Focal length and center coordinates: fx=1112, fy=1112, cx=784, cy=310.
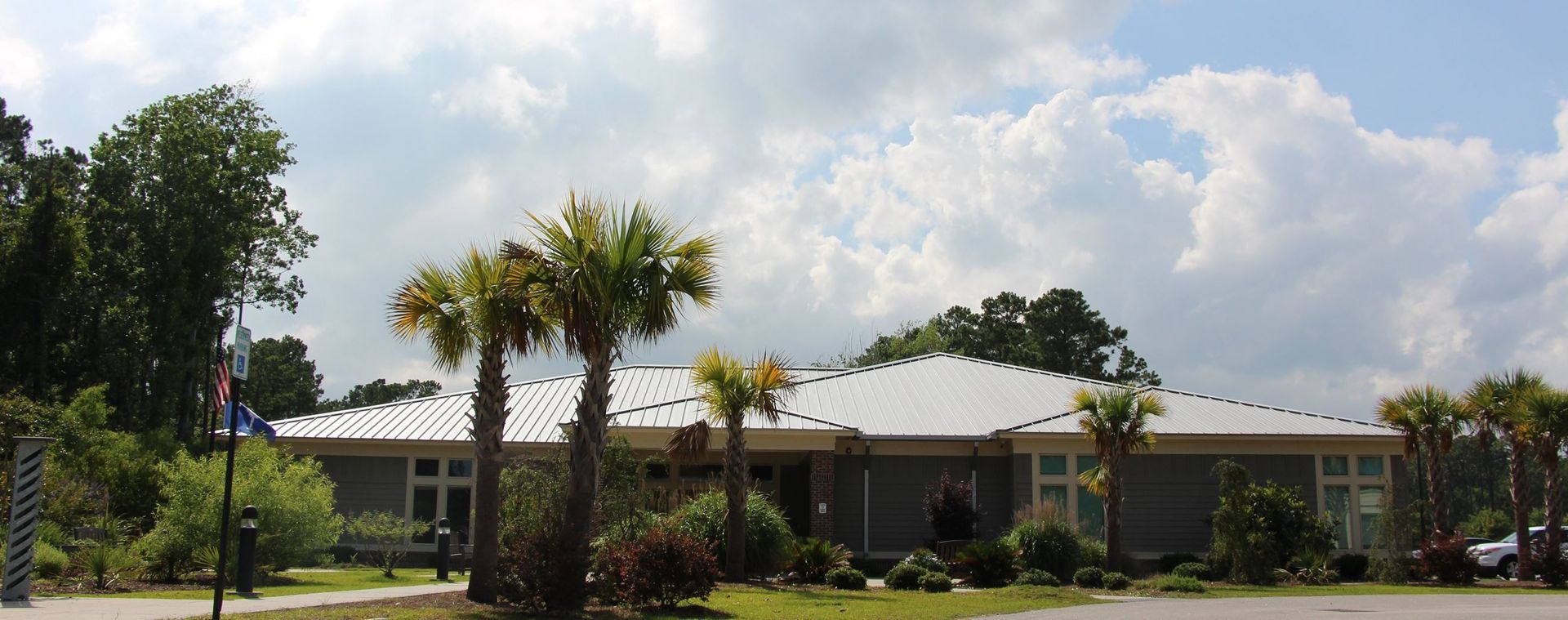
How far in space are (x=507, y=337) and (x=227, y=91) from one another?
111 feet

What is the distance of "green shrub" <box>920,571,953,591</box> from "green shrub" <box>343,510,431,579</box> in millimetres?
9332

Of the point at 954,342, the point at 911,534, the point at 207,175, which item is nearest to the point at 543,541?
the point at 911,534

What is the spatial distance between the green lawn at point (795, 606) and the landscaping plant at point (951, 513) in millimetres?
5634

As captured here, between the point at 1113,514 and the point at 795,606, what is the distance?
8.77 metres

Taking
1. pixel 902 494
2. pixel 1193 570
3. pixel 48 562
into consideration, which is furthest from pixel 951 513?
pixel 48 562

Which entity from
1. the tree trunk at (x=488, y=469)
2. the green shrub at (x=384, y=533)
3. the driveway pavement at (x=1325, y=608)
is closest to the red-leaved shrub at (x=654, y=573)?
the tree trunk at (x=488, y=469)

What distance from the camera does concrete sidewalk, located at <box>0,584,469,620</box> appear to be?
36.3ft

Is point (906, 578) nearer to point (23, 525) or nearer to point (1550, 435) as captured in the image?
point (23, 525)

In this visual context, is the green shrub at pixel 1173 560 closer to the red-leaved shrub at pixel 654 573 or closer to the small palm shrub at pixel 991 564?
the small palm shrub at pixel 991 564

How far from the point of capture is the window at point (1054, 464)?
A: 25141mm

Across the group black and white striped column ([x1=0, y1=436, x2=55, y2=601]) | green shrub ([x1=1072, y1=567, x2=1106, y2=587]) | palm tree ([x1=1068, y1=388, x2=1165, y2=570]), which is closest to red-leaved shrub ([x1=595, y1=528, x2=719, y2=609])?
black and white striped column ([x1=0, y1=436, x2=55, y2=601])

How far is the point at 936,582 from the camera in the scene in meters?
18.2

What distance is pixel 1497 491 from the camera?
81.9 metres

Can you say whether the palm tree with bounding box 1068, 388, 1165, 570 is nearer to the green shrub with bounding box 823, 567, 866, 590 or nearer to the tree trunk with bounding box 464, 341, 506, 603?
the green shrub with bounding box 823, 567, 866, 590
